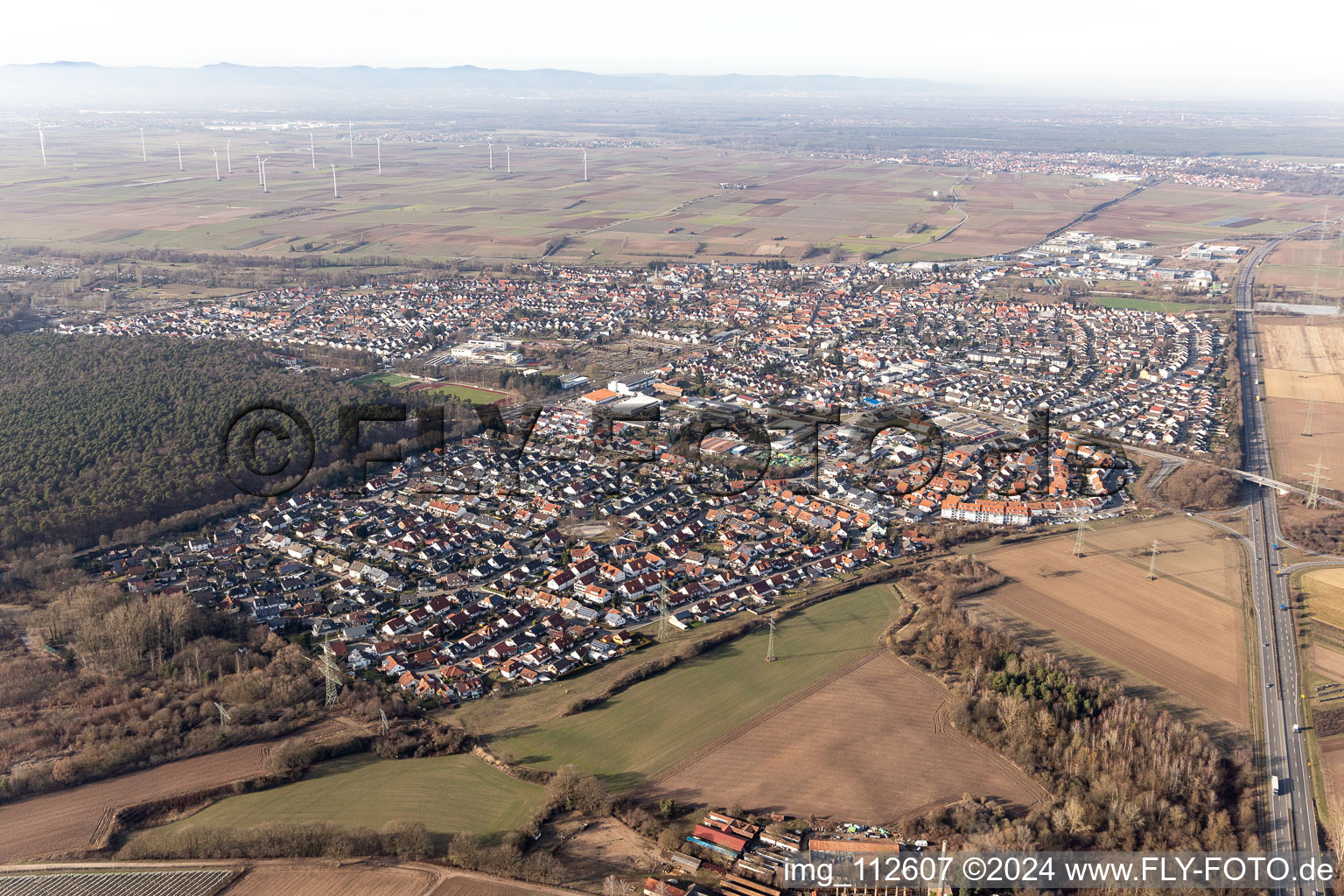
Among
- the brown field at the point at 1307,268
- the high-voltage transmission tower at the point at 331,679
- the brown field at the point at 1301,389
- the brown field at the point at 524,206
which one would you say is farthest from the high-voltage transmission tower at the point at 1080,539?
the brown field at the point at 524,206

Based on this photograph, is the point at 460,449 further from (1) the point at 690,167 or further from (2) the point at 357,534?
(1) the point at 690,167

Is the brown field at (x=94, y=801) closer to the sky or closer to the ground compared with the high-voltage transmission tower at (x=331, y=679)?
closer to the ground

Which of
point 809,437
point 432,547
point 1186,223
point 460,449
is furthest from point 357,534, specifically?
point 1186,223

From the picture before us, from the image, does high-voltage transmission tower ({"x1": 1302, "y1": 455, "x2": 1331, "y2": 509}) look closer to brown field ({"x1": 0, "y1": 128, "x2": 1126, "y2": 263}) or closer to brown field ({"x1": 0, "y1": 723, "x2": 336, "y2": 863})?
brown field ({"x1": 0, "y1": 723, "x2": 336, "y2": 863})

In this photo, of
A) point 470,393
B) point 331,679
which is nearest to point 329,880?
point 331,679

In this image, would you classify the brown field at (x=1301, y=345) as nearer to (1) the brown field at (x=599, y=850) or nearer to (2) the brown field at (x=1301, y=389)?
(2) the brown field at (x=1301, y=389)

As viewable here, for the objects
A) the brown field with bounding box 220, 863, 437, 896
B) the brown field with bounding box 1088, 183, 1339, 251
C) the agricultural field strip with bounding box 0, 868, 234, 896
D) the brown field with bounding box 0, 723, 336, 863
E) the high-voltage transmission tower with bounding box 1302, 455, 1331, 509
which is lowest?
the brown field with bounding box 220, 863, 437, 896

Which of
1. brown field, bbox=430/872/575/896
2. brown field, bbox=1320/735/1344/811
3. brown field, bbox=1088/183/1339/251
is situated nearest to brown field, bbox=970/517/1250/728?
brown field, bbox=1320/735/1344/811
